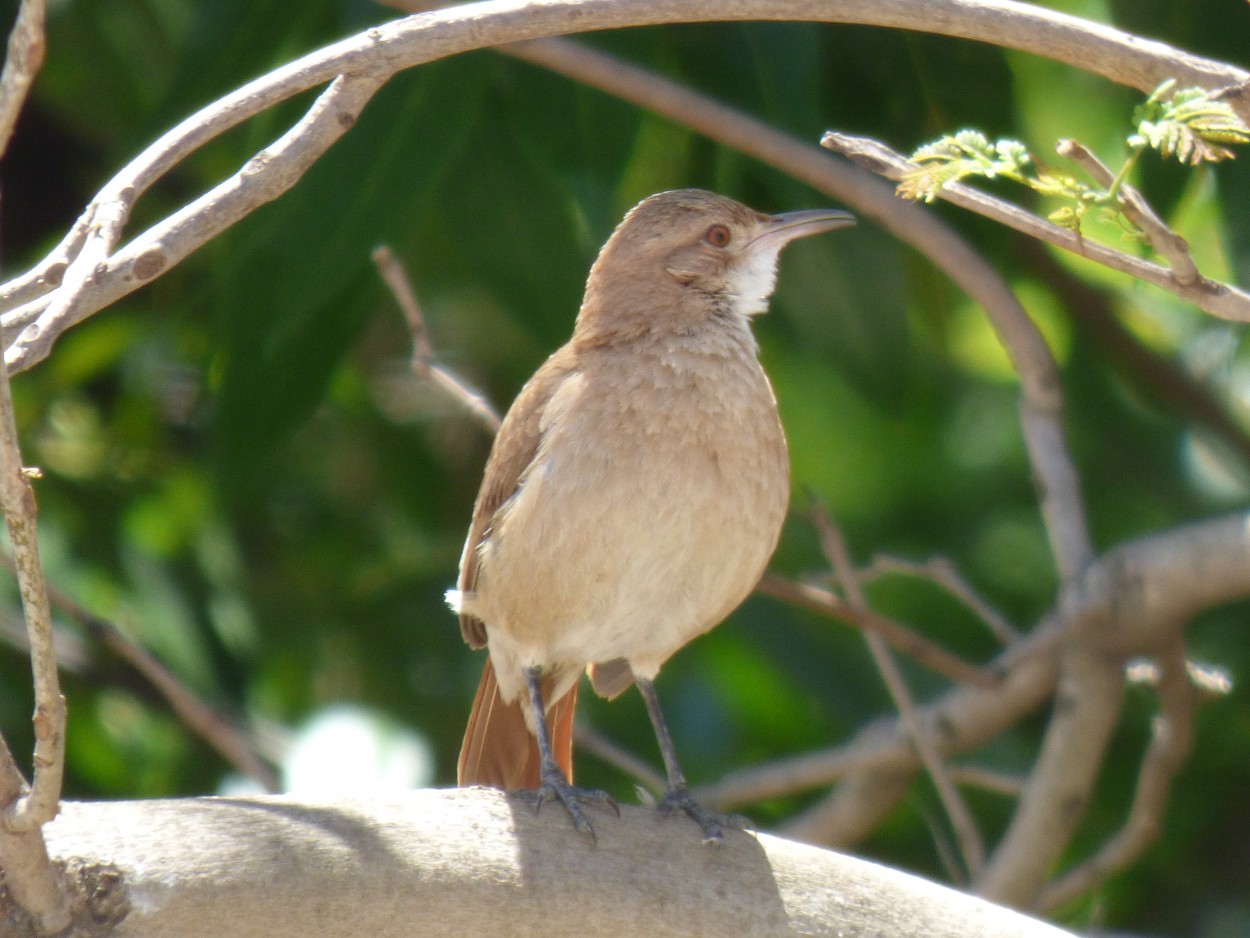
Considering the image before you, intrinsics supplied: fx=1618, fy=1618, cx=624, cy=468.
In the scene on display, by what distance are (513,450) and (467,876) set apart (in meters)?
1.57

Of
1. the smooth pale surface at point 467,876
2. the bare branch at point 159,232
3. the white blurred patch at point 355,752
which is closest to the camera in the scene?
the bare branch at point 159,232

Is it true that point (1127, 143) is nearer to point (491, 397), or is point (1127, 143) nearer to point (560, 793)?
point (560, 793)

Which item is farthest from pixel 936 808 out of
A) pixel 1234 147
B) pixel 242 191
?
pixel 242 191

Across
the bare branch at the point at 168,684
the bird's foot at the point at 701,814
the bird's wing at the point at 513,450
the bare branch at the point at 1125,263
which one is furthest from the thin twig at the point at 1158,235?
the bare branch at the point at 168,684

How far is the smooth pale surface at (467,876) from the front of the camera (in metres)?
2.29

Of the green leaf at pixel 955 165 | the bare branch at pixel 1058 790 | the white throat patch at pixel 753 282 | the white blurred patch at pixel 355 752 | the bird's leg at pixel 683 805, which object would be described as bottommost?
the white blurred patch at pixel 355 752

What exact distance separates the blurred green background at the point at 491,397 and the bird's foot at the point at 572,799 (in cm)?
178

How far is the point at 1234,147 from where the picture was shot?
4.73 meters

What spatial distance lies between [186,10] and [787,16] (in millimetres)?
3920

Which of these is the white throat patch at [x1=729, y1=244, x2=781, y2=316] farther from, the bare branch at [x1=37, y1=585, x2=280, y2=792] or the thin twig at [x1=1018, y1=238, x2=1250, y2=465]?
the thin twig at [x1=1018, y1=238, x2=1250, y2=465]

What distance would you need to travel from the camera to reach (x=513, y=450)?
12.8 ft

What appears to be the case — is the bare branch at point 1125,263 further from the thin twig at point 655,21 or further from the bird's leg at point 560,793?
the bird's leg at point 560,793

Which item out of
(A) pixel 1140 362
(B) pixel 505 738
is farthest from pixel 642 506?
(A) pixel 1140 362

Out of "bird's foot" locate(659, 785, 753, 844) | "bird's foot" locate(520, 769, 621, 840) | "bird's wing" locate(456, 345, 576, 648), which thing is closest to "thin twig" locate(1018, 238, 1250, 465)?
"bird's wing" locate(456, 345, 576, 648)
